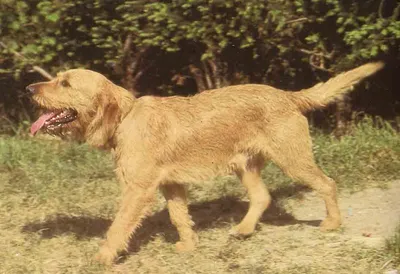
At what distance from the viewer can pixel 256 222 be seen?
6.90 meters

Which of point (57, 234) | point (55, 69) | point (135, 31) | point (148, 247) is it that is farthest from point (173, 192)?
point (55, 69)

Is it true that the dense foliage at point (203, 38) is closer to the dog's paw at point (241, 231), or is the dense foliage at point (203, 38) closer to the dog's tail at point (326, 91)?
the dog's tail at point (326, 91)

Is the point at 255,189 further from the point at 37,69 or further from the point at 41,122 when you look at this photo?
the point at 37,69

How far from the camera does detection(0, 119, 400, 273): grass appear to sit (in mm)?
6152

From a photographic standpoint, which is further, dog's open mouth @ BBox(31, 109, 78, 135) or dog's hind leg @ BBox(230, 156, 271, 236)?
dog's hind leg @ BBox(230, 156, 271, 236)

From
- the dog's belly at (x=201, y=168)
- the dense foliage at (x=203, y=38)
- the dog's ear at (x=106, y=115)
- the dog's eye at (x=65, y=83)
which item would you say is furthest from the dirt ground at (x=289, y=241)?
the dense foliage at (x=203, y=38)

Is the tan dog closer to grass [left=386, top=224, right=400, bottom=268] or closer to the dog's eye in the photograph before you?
the dog's eye

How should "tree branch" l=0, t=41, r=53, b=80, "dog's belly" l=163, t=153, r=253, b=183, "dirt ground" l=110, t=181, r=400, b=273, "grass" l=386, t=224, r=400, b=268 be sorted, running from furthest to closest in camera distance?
"tree branch" l=0, t=41, r=53, b=80 < "dog's belly" l=163, t=153, r=253, b=183 < "dirt ground" l=110, t=181, r=400, b=273 < "grass" l=386, t=224, r=400, b=268

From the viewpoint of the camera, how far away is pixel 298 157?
6.60 metres

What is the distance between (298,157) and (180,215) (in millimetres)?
992

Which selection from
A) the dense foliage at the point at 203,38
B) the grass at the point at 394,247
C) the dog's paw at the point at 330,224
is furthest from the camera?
the dense foliage at the point at 203,38

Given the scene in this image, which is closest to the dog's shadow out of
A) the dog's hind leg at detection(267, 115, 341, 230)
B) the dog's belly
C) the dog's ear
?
the dog's hind leg at detection(267, 115, 341, 230)

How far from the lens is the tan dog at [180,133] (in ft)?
20.5

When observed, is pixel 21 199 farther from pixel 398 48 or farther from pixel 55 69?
pixel 398 48
